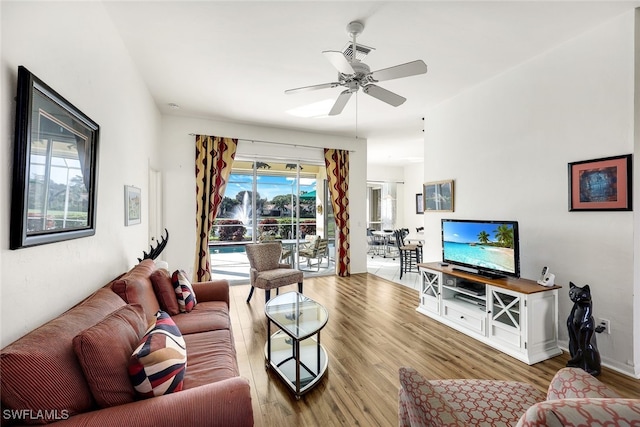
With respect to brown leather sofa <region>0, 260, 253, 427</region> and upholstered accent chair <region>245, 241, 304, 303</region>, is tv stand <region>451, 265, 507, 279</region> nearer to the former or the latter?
upholstered accent chair <region>245, 241, 304, 303</region>

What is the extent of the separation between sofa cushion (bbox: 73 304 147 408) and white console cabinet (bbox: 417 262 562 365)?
298cm

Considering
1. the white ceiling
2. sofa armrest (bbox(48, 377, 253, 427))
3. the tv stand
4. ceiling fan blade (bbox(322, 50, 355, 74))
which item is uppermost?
the white ceiling

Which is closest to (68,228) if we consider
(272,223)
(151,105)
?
(151,105)

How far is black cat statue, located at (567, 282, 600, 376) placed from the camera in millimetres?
2268

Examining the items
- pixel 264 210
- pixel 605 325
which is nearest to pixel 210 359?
pixel 605 325

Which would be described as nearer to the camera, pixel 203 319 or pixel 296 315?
pixel 203 319

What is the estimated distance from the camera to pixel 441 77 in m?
3.36

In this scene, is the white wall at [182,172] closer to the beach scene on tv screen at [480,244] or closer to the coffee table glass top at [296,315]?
the coffee table glass top at [296,315]

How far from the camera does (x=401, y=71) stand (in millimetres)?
2260

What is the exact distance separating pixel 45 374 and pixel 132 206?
2234 mm

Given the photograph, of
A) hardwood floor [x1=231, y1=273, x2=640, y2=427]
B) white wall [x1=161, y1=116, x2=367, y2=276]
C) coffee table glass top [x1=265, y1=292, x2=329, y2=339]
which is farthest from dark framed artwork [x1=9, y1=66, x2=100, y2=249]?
white wall [x1=161, y1=116, x2=367, y2=276]

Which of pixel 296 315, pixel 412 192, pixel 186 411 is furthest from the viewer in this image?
pixel 412 192

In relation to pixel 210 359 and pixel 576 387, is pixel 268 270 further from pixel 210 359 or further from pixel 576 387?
pixel 576 387

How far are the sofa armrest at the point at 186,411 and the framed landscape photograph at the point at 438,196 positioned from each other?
146 inches
